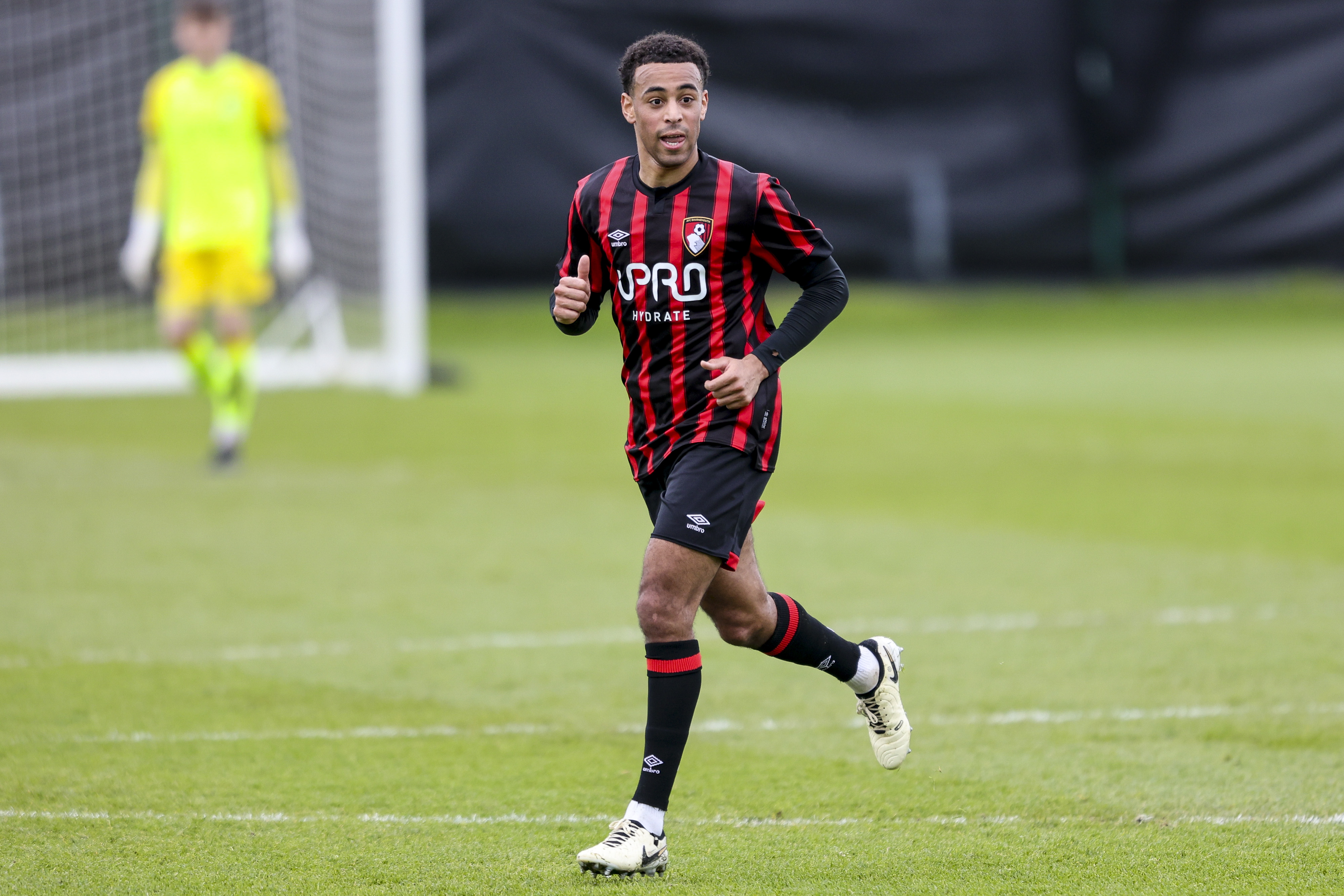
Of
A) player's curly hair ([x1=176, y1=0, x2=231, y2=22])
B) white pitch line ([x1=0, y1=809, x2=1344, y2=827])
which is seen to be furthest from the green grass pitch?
player's curly hair ([x1=176, y1=0, x2=231, y2=22])

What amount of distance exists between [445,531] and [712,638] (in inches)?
95.5

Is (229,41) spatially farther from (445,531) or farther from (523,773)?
(523,773)

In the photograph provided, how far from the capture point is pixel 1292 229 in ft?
65.6

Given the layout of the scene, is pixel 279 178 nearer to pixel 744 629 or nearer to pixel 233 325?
pixel 233 325

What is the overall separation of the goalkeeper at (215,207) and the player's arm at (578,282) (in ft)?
21.2

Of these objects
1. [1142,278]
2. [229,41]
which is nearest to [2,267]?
[229,41]

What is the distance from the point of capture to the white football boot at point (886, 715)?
171 inches

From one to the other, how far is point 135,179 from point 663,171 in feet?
37.9

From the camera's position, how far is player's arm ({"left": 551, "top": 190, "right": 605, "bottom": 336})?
4152 mm

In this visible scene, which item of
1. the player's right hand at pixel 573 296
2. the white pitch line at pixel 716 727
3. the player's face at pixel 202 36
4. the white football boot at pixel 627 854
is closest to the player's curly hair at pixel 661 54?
the player's right hand at pixel 573 296

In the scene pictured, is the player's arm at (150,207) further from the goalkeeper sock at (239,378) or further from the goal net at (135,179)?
the goal net at (135,179)

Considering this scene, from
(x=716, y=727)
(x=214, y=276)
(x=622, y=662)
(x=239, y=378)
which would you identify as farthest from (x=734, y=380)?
(x=214, y=276)

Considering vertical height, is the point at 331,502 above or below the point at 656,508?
below

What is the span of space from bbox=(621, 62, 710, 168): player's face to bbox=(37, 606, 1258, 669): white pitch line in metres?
2.48
